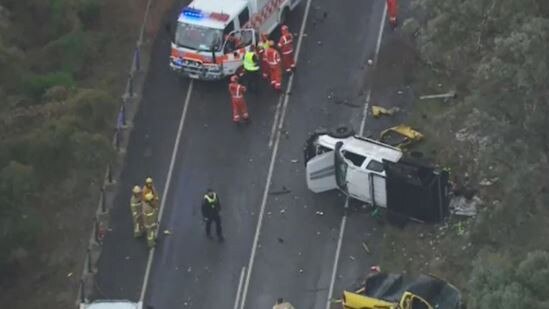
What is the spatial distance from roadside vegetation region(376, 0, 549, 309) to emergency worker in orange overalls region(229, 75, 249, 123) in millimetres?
4879

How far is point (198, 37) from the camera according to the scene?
31.9 metres

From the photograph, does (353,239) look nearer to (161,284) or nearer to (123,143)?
(161,284)

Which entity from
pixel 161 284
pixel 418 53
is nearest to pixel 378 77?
pixel 418 53

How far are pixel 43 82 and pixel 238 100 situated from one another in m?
4.79

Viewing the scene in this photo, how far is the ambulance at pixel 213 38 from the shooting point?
31.8 m

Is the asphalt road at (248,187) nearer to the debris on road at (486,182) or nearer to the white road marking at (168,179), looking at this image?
the white road marking at (168,179)

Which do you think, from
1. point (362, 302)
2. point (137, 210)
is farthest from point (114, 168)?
point (362, 302)

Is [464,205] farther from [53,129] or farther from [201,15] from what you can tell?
[53,129]

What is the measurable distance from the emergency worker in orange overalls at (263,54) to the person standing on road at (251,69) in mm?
179

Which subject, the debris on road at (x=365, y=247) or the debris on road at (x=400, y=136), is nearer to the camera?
the debris on road at (x=365, y=247)

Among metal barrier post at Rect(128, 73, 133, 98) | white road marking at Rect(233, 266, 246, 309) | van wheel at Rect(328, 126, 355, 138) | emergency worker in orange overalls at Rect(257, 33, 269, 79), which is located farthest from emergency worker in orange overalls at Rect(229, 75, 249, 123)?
white road marking at Rect(233, 266, 246, 309)

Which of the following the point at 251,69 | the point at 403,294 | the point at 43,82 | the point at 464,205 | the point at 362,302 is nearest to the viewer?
the point at 403,294

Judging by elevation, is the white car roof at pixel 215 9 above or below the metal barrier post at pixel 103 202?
above

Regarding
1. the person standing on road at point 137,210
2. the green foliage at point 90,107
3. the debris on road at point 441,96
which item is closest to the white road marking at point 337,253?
the debris on road at point 441,96
